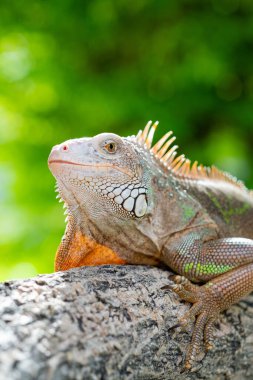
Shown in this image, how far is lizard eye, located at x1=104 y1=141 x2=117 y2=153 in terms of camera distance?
384cm

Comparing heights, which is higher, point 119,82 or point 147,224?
point 119,82

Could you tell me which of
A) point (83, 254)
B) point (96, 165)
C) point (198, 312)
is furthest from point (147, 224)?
point (198, 312)

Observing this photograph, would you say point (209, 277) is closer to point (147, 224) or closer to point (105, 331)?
point (147, 224)

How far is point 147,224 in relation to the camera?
4074 mm

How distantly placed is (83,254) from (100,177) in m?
0.66

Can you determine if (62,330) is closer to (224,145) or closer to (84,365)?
(84,365)

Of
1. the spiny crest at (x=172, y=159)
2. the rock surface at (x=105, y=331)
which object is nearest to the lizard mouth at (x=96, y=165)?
the spiny crest at (x=172, y=159)

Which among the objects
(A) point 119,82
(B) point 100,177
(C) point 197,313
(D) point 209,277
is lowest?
(C) point 197,313

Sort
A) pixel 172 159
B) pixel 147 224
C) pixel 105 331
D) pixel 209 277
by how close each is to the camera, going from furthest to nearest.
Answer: pixel 172 159
pixel 147 224
pixel 209 277
pixel 105 331

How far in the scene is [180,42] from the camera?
8148 mm

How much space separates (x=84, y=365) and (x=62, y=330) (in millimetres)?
230

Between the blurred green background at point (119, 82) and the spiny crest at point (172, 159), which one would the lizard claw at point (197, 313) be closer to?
the spiny crest at point (172, 159)

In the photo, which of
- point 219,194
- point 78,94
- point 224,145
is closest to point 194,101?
point 224,145

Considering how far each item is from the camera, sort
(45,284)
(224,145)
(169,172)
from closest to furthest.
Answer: (45,284)
(169,172)
(224,145)
